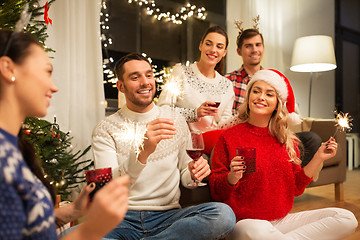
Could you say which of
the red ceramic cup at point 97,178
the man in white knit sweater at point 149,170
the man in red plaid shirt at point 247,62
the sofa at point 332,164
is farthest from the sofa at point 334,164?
the red ceramic cup at point 97,178

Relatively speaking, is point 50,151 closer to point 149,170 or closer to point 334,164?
point 149,170

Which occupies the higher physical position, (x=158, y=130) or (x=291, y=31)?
(x=291, y=31)

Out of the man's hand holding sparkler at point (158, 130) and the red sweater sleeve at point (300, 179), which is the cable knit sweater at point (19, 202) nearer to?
the man's hand holding sparkler at point (158, 130)

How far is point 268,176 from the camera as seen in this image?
5.98 feet

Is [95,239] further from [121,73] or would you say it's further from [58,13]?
[58,13]

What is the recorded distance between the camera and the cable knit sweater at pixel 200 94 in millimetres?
2494

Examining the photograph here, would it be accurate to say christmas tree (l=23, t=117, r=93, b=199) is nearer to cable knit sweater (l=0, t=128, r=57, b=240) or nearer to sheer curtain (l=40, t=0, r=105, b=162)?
sheer curtain (l=40, t=0, r=105, b=162)

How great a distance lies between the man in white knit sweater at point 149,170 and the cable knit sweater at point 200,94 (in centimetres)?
66

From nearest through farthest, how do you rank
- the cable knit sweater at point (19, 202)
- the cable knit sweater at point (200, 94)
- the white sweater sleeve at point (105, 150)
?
1. the cable knit sweater at point (19, 202)
2. the white sweater sleeve at point (105, 150)
3. the cable knit sweater at point (200, 94)

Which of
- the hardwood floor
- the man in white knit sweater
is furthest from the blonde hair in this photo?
the hardwood floor

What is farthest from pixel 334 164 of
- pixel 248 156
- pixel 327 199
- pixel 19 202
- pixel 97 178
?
pixel 19 202

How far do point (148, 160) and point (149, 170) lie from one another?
0.17 ft

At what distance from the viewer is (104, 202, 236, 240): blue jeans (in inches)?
58.3

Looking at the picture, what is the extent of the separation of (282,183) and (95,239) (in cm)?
132
